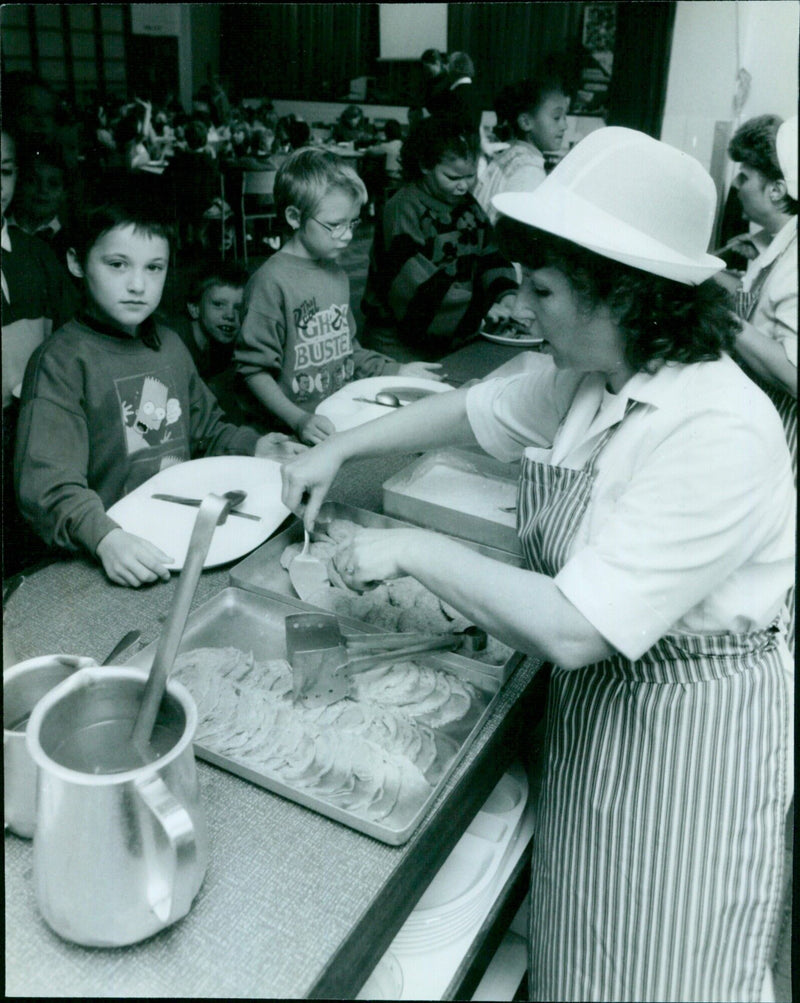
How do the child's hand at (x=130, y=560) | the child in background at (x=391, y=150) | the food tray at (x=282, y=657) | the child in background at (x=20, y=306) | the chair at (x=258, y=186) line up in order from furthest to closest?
1. the child in background at (x=391, y=150)
2. the chair at (x=258, y=186)
3. the child in background at (x=20, y=306)
4. the child's hand at (x=130, y=560)
5. the food tray at (x=282, y=657)

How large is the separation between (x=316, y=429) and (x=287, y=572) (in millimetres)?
553

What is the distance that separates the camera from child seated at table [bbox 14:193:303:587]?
1.21 metres

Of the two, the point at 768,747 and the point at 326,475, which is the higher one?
the point at 326,475

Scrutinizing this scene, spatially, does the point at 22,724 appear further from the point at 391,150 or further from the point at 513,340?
the point at 391,150

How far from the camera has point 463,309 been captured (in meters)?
2.45

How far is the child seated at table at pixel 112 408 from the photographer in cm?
121

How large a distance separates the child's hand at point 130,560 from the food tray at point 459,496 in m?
0.41

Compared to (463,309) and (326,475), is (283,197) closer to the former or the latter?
(463,309)

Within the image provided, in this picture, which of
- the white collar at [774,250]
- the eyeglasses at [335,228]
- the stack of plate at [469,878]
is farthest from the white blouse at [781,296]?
the stack of plate at [469,878]

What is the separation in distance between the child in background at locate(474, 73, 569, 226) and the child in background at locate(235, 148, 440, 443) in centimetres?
124

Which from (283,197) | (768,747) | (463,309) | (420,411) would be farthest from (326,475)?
(463,309)

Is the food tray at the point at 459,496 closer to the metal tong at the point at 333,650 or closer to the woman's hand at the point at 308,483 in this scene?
the woman's hand at the point at 308,483

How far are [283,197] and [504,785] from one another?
4.74 ft

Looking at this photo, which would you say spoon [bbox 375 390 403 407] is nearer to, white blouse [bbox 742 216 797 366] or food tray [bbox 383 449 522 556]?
food tray [bbox 383 449 522 556]
